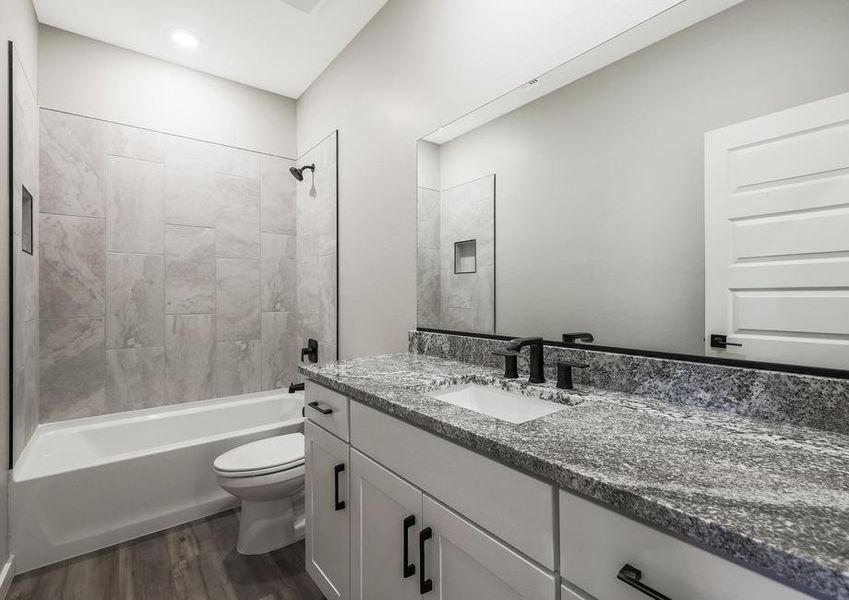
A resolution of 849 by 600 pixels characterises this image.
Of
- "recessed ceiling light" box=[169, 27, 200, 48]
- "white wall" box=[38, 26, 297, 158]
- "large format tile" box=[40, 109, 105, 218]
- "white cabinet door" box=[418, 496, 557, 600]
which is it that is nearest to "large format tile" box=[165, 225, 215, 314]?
"large format tile" box=[40, 109, 105, 218]

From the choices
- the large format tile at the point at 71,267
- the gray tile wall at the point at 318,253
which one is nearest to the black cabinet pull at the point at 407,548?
the gray tile wall at the point at 318,253

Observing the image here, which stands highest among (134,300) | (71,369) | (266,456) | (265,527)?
(134,300)

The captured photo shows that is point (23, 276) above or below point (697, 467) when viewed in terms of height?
above

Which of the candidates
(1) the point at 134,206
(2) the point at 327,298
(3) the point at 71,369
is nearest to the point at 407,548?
(2) the point at 327,298

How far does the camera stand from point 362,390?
123cm

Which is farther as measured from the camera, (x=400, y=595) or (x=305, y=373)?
(x=305, y=373)

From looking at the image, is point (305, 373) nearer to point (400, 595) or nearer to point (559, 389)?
point (400, 595)

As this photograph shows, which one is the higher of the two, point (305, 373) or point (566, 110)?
point (566, 110)

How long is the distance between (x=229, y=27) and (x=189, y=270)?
1.49 m

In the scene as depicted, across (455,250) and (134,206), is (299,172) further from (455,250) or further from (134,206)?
(455,250)

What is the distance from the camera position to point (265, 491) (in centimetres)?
185

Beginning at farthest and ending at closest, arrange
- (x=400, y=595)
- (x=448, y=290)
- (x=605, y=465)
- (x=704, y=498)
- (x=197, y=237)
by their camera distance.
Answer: (x=197, y=237) → (x=448, y=290) → (x=400, y=595) → (x=605, y=465) → (x=704, y=498)

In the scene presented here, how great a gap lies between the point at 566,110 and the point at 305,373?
1.33 m

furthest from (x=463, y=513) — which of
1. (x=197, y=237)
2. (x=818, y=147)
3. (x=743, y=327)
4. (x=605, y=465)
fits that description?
(x=197, y=237)
